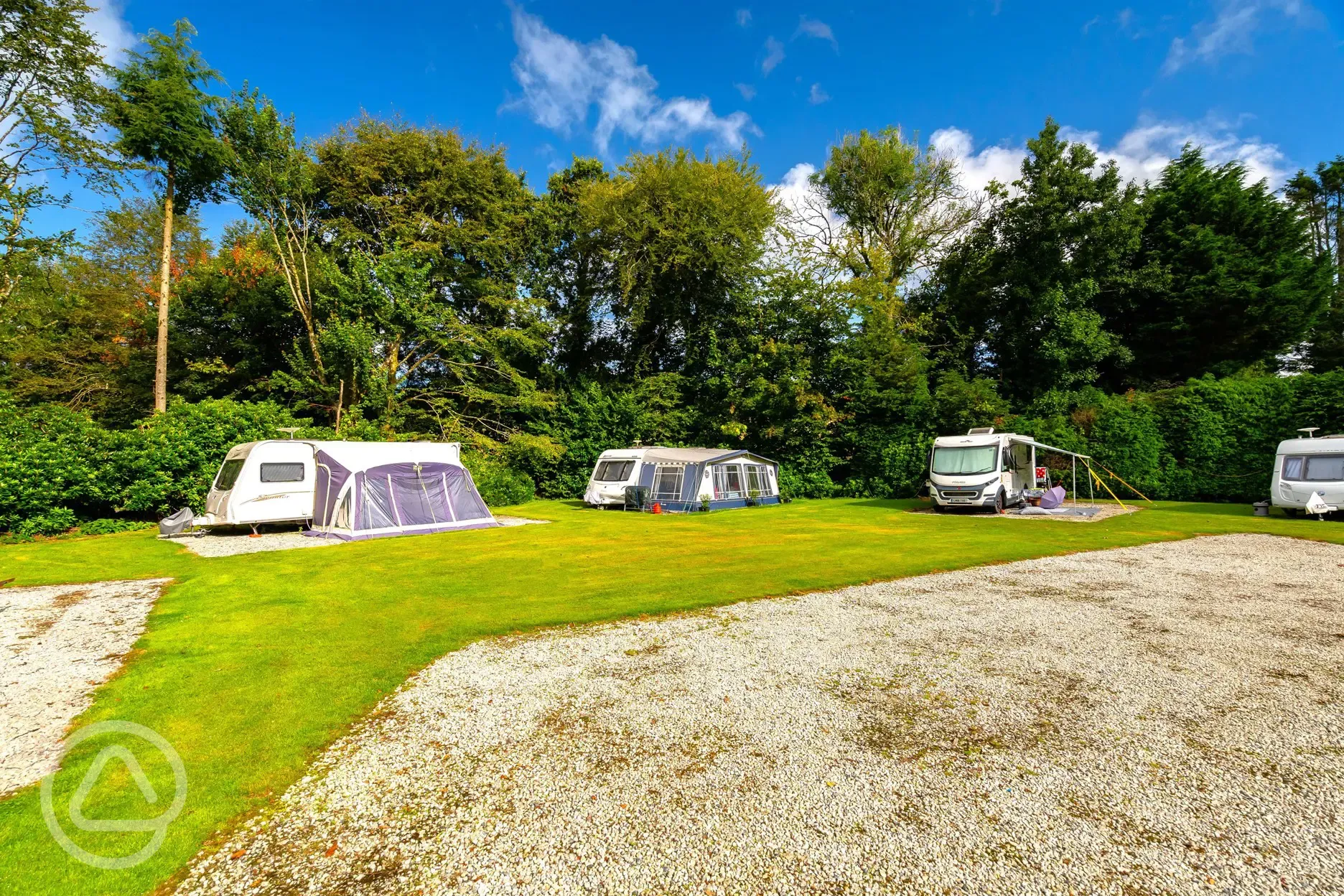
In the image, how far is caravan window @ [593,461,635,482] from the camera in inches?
727

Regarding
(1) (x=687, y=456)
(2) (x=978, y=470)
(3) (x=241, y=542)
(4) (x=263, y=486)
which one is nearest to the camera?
(3) (x=241, y=542)

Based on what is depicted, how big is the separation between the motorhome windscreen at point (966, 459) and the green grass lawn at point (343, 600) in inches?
70.9

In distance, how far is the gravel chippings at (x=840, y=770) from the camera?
2.22 metres

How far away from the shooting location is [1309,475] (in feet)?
41.6

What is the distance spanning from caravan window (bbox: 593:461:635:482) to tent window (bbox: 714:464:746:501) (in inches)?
109

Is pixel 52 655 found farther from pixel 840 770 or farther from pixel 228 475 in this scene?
pixel 228 475

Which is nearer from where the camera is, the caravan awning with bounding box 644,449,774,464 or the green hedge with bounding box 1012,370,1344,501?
the green hedge with bounding box 1012,370,1344,501

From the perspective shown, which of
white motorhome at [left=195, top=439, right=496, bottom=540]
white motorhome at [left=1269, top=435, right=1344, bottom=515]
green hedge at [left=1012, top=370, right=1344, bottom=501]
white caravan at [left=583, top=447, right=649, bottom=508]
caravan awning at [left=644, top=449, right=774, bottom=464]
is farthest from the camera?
white caravan at [left=583, top=447, right=649, bottom=508]

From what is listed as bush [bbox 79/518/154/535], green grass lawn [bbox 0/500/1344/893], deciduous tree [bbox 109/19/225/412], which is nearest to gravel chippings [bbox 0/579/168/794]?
green grass lawn [bbox 0/500/1344/893]

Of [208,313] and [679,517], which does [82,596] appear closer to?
[679,517]

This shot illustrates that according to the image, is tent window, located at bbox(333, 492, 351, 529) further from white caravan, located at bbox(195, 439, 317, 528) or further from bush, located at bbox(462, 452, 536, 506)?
bush, located at bbox(462, 452, 536, 506)

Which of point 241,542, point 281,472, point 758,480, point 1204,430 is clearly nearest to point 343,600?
point 241,542

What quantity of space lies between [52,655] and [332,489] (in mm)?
8069

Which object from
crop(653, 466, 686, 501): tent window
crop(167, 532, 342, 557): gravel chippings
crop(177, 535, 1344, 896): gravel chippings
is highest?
crop(653, 466, 686, 501): tent window
